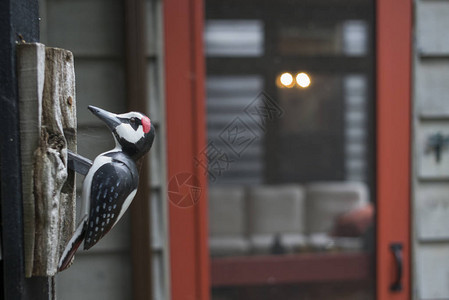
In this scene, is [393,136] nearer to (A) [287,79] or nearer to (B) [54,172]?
(A) [287,79]

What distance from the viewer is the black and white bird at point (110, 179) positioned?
0.42 meters

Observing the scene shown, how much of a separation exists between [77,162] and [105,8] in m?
1.04

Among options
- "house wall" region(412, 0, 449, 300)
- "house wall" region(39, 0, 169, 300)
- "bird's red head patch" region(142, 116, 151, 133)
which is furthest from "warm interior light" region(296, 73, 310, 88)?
"bird's red head patch" region(142, 116, 151, 133)

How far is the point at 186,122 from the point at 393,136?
713 millimetres

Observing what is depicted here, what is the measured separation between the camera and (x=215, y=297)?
5.45ft

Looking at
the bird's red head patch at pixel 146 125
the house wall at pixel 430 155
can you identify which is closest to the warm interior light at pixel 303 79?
the house wall at pixel 430 155

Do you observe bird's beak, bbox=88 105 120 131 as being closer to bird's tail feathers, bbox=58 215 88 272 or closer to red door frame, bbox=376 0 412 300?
bird's tail feathers, bbox=58 215 88 272

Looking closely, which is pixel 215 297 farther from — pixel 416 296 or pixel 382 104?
pixel 382 104

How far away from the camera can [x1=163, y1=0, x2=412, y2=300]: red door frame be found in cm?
152

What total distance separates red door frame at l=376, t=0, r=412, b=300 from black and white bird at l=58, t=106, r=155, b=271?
4.43 ft

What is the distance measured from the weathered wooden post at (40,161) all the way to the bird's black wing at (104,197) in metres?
0.04

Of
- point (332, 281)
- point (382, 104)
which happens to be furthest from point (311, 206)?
point (382, 104)

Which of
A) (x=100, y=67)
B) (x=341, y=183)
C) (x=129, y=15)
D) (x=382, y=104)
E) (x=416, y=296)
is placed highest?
(x=129, y=15)

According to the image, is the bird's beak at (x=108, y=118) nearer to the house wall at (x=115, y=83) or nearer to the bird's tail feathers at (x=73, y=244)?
the bird's tail feathers at (x=73, y=244)
